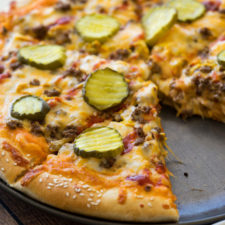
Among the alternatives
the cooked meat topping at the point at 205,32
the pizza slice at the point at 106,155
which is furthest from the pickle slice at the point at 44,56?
the cooked meat topping at the point at 205,32

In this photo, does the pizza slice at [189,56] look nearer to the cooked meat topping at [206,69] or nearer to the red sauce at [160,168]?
the cooked meat topping at [206,69]

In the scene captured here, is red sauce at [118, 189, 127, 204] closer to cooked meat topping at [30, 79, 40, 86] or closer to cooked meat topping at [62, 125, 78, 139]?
cooked meat topping at [62, 125, 78, 139]

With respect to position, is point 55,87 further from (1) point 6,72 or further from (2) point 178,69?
(2) point 178,69

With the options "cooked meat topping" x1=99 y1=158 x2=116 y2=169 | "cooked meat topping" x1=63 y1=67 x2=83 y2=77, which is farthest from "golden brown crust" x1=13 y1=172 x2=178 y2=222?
"cooked meat topping" x1=63 y1=67 x2=83 y2=77

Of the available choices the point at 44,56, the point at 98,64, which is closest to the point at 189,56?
the point at 98,64

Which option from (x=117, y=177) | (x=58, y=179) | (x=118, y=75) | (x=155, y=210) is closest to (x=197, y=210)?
(x=155, y=210)

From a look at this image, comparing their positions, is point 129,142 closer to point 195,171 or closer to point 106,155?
point 106,155
